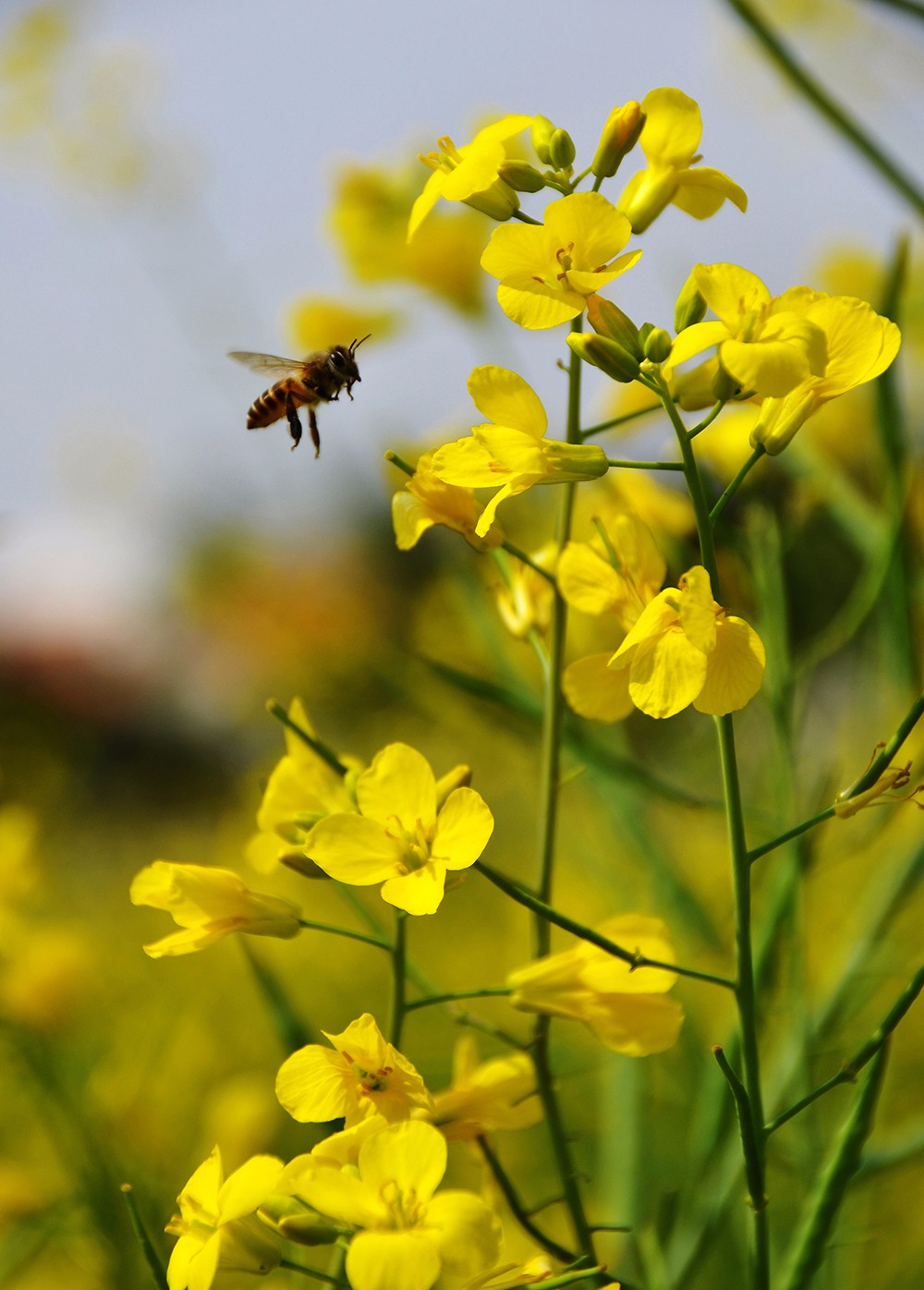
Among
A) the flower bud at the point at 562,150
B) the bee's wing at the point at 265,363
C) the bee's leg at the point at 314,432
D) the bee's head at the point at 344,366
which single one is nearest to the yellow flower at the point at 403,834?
the flower bud at the point at 562,150

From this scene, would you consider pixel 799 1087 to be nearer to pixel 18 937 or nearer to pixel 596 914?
pixel 18 937

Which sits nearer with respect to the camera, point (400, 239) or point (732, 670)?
point (732, 670)

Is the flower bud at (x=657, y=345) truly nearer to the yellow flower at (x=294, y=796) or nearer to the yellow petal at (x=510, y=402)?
the yellow petal at (x=510, y=402)

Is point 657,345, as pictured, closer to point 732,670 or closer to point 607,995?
point 732,670

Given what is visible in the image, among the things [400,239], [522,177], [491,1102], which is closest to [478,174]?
[522,177]

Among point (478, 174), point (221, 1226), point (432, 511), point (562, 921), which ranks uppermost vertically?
point (478, 174)

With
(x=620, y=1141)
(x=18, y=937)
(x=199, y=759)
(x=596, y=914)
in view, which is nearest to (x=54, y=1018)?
(x=18, y=937)
